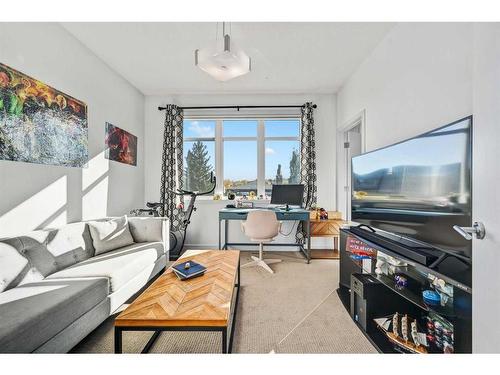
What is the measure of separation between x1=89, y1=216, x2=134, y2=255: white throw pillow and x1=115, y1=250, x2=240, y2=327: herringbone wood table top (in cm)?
106

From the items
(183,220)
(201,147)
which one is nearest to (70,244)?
(183,220)

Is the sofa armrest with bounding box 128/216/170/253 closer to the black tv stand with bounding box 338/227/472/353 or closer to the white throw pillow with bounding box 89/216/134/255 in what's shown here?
the white throw pillow with bounding box 89/216/134/255

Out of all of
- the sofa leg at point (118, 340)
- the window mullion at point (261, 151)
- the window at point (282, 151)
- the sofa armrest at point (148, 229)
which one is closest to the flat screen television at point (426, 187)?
the sofa leg at point (118, 340)

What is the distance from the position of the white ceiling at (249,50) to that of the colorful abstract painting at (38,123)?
84 cm

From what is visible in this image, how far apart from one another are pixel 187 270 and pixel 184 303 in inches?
17.0

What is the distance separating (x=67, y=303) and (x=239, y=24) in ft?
8.87

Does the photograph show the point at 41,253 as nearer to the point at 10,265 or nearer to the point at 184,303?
the point at 10,265

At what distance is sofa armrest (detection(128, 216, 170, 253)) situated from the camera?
2.68 metres

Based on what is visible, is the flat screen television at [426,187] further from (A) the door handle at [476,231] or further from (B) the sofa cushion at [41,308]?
(B) the sofa cushion at [41,308]

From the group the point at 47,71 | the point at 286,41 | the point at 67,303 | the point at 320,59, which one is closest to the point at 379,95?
the point at 320,59

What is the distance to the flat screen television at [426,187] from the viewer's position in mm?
1113

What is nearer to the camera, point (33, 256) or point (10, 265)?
→ point (10, 265)

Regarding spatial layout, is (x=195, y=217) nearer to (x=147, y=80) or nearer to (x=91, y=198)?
(x=91, y=198)

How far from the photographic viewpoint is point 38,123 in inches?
75.7
